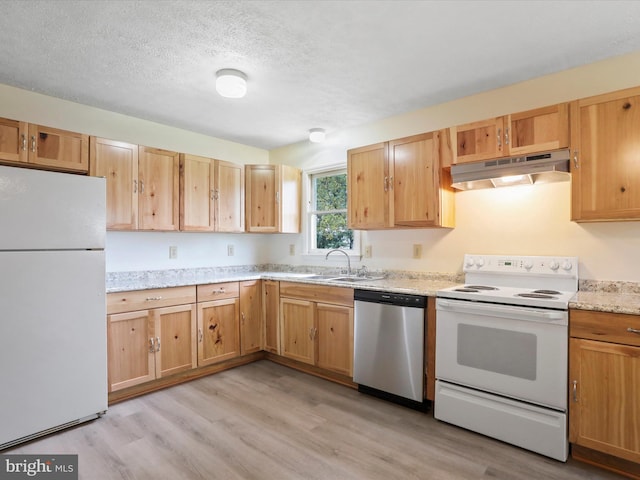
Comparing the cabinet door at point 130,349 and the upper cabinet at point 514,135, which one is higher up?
the upper cabinet at point 514,135

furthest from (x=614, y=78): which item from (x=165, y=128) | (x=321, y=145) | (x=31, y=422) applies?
(x=31, y=422)

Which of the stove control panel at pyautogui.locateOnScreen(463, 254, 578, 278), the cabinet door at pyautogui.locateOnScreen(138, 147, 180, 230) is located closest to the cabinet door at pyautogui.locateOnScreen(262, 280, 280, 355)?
the cabinet door at pyautogui.locateOnScreen(138, 147, 180, 230)

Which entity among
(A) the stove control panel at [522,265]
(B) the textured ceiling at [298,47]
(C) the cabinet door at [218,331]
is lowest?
(C) the cabinet door at [218,331]

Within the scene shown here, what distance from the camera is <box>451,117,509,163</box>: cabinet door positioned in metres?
2.48

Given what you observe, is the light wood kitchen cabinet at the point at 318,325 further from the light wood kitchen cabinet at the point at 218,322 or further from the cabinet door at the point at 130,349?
the cabinet door at the point at 130,349

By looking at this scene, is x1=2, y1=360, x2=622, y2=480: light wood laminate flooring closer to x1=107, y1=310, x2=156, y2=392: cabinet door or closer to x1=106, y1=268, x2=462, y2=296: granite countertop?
x1=107, y1=310, x2=156, y2=392: cabinet door

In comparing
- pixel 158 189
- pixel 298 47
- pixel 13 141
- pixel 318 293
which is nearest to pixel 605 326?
pixel 318 293

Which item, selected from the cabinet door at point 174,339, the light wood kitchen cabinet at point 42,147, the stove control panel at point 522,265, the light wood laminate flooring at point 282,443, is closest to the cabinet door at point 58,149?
the light wood kitchen cabinet at point 42,147

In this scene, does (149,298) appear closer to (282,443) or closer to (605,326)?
(282,443)

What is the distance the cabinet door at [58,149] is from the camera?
2516 mm

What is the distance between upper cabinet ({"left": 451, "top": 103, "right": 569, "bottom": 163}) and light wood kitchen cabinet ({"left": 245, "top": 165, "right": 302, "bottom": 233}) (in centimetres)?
198

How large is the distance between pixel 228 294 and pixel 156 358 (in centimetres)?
83

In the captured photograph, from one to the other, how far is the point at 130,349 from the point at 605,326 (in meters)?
3.18

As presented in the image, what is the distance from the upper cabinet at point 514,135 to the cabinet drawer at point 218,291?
232 cm
